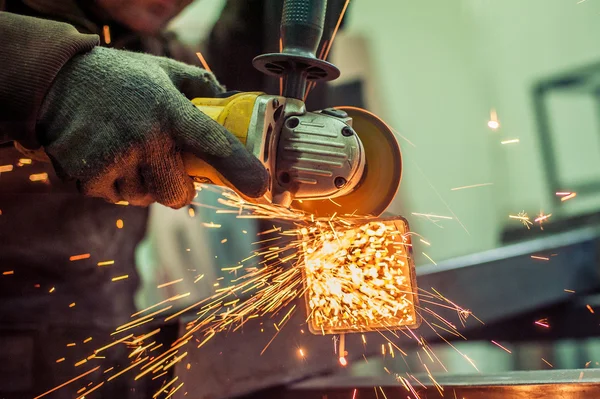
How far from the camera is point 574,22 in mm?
2686

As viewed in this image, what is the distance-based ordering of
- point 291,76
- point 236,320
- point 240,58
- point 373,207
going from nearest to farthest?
point 291,76, point 373,207, point 236,320, point 240,58

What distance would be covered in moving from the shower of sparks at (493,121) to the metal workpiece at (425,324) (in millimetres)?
666

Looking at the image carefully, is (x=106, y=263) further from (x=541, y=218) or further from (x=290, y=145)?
(x=541, y=218)

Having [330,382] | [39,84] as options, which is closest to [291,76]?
[39,84]

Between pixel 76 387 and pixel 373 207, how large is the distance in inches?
35.3

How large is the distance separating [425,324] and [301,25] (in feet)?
4.39

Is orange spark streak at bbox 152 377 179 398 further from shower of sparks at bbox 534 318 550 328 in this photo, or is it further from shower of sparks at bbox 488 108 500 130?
shower of sparks at bbox 488 108 500 130

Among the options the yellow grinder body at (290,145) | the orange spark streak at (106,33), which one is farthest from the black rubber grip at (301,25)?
the orange spark streak at (106,33)

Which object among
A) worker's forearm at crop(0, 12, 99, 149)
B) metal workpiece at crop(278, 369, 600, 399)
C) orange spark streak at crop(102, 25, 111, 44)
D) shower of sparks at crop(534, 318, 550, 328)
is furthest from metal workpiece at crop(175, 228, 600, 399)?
orange spark streak at crop(102, 25, 111, 44)

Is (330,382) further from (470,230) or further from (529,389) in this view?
(470,230)

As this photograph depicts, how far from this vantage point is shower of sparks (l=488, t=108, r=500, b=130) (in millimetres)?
2723

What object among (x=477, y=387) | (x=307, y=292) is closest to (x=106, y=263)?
(x=307, y=292)

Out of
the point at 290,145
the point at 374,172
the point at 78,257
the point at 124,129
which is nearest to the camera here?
the point at 124,129

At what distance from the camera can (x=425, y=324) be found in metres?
1.97
